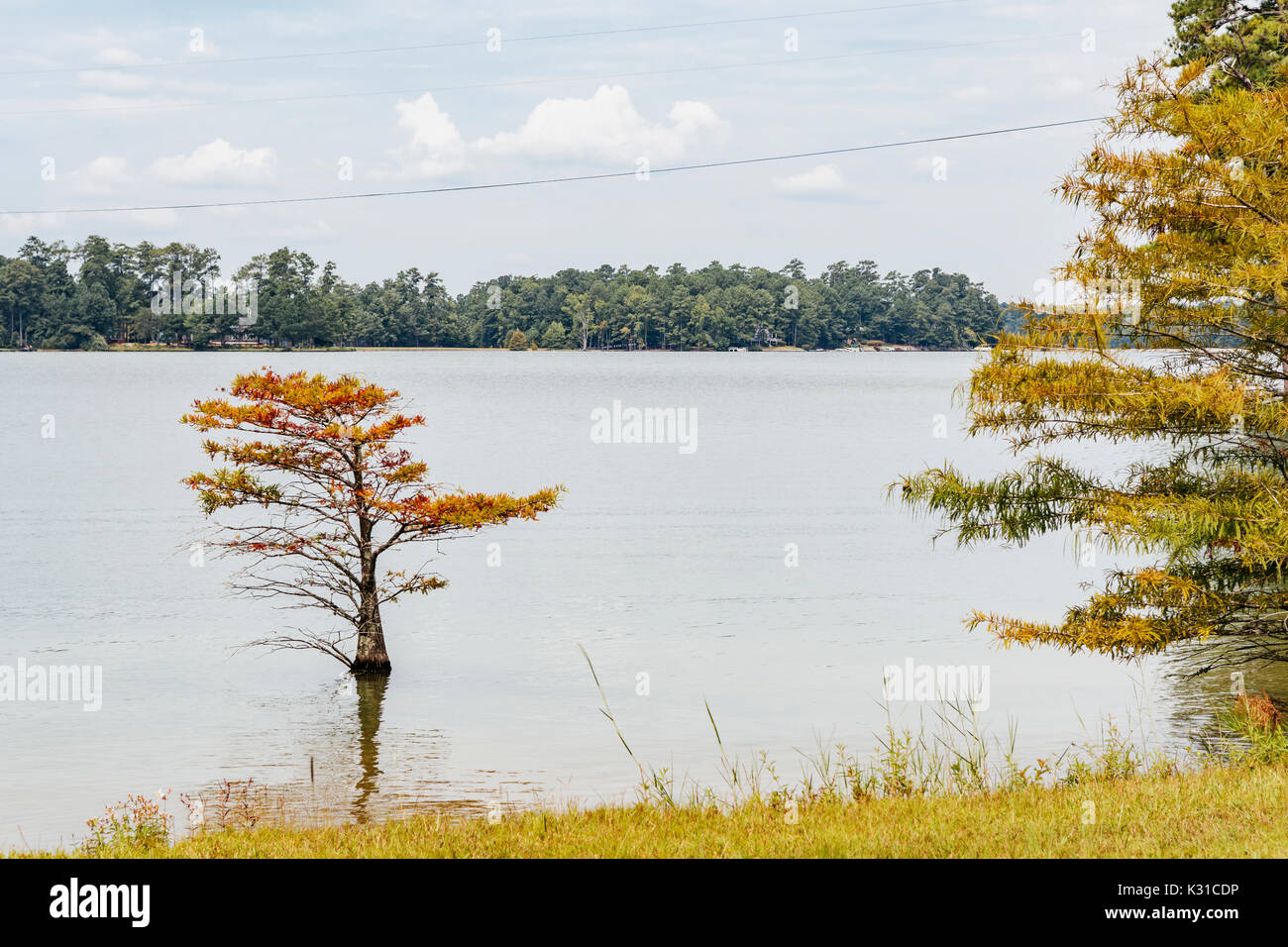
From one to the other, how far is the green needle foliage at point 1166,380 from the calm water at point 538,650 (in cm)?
272

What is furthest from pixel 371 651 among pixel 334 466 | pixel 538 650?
pixel 538 650

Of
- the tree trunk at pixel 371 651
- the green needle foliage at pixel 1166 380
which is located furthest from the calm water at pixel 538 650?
the green needle foliage at pixel 1166 380

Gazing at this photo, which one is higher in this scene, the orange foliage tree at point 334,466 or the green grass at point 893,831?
the orange foliage tree at point 334,466

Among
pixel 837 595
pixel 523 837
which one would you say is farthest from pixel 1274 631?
pixel 837 595

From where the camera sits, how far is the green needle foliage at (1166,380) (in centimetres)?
1284

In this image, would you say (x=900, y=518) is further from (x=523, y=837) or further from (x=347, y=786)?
(x=523, y=837)

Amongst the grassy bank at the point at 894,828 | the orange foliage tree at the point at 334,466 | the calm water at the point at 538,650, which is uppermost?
the orange foliage tree at the point at 334,466

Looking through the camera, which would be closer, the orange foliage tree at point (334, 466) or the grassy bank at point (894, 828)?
the grassy bank at point (894, 828)

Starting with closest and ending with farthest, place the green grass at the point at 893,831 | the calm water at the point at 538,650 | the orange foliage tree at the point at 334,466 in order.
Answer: the green grass at the point at 893,831
the calm water at the point at 538,650
the orange foliage tree at the point at 334,466

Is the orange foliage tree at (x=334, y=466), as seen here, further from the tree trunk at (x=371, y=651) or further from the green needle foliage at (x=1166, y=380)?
the green needle foliage at (x=1166, y=380)

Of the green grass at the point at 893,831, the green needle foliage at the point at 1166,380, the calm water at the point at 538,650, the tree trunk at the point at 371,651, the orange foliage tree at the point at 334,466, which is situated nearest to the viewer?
the green grass at the point at 893,831

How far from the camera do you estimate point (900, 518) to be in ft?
165

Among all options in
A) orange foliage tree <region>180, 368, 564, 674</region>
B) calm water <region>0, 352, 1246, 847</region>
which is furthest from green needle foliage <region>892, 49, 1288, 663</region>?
orange foliage tree <region>180, 368, 564, 674</region>
